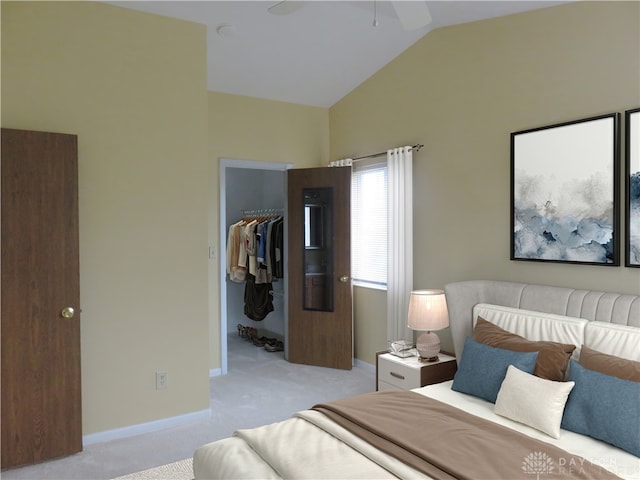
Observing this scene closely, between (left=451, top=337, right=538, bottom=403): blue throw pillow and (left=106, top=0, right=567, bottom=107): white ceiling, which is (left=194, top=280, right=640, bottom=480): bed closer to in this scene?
(left=451, top=337, right=538, bottom=403): blue throw pillow

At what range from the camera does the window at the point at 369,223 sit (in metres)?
4.71

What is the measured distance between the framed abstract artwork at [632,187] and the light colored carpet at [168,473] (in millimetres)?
2841

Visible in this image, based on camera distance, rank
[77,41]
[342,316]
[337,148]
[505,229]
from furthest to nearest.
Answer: [337,148] → [342,316] → [505,229] → [77,41]

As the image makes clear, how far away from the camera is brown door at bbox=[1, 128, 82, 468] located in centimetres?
286

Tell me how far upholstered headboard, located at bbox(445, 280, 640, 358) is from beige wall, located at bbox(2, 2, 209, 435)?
1.91 m

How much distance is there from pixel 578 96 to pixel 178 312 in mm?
3115

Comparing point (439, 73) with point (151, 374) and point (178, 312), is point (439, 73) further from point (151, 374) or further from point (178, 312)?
point (151, 374)

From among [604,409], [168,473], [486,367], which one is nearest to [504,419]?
[486,367]

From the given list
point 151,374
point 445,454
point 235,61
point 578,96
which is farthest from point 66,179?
point 578,96

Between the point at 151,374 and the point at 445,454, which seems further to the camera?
the point at 151,374

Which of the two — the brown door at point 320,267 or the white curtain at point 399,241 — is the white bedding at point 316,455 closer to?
the white curtain at point 399,241

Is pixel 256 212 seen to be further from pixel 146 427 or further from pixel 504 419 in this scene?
pixel 504 419

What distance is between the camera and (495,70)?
349cm

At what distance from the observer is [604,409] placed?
6.88 feet
